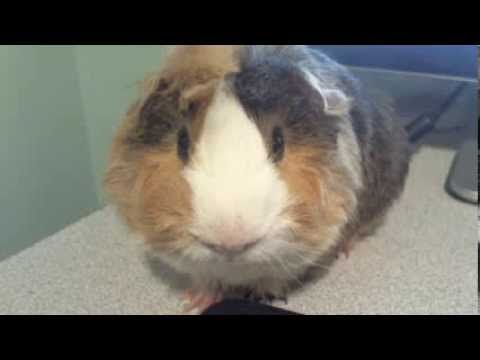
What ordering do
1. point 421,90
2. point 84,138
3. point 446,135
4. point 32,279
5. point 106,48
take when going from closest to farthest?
1. point 32,279
2. point 106,48
3. point 84,138
4. point 446,135
5. point 421,90

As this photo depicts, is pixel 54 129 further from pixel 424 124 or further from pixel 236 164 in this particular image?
pixel 424 124

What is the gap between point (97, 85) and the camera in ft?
3.50

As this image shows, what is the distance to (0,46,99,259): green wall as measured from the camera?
3.31 ft

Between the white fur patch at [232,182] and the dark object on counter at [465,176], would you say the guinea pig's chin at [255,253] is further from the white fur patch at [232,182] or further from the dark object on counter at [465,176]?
the dark object on counter at [465,176]

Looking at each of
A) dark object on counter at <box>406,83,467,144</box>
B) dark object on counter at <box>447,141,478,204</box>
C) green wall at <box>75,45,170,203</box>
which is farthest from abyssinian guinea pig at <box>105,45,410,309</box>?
dark object on counter at <box>406,83,467,144</box>

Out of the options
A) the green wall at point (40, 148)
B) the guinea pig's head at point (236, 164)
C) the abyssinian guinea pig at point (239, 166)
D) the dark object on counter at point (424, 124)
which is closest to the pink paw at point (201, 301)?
the abyssinian guinea pig at point (239, 166)

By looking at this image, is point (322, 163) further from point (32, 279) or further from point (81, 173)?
point (81, 173)

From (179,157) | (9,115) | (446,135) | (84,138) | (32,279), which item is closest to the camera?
(179,157)

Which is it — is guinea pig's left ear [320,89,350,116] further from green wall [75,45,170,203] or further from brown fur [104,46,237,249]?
green wall [75,45,170,203]

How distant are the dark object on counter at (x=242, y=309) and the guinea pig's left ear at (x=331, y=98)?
0.86ft

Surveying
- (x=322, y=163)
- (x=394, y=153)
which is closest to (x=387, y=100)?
(x=394, y=153)

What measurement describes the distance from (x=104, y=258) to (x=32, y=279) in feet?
0.37

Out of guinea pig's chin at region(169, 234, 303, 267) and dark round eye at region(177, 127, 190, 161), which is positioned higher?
dark round eye at region(177, 127, 190, 161)

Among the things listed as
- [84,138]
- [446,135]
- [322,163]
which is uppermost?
[322,163]
